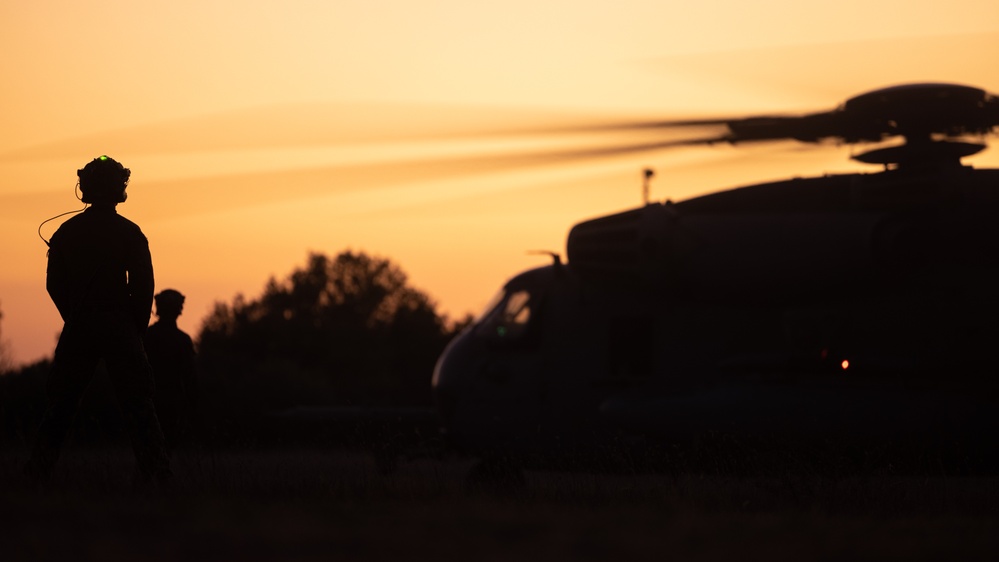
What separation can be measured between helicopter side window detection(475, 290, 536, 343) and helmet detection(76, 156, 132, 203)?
5443 mm

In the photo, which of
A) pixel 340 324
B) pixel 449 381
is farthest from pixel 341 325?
pixel 449 381

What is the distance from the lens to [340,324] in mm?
85000

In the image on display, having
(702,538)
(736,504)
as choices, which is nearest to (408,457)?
(736,504)

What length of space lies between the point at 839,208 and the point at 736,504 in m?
3.99

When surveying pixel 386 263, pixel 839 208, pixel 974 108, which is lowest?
pixel 386 263

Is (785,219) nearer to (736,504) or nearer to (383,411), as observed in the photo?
(736,504)

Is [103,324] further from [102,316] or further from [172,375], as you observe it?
[172,375]

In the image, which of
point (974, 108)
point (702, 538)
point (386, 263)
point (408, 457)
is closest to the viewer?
point (702, 538)

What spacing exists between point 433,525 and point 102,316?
125 inches

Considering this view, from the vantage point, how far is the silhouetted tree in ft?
258

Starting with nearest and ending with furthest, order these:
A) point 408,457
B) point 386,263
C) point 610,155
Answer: point 610,155
point 408,457
point 386,263

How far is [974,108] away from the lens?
957 centimetres

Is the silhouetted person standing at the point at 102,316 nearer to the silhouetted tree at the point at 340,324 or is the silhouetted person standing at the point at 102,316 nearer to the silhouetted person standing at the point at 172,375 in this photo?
the silhouetted person standing at the point at 172,375

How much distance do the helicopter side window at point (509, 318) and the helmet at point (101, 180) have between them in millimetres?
5443
